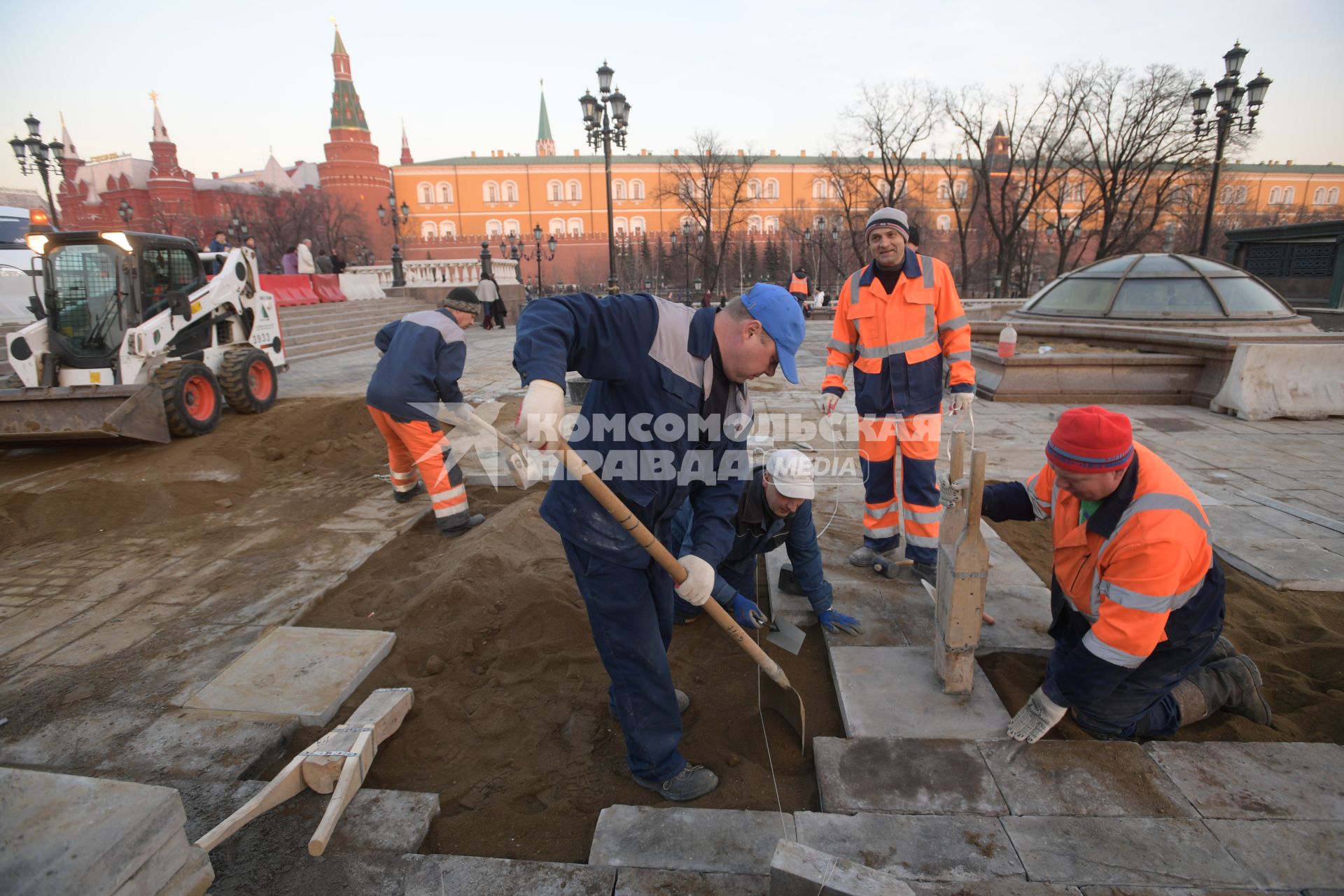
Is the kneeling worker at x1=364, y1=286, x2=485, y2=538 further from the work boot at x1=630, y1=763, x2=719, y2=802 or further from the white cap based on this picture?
the work boot at x1=630, y1=763, x2=719, y2=802

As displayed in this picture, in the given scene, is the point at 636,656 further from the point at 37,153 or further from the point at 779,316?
the point at 37,153

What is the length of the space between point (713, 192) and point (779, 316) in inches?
2096

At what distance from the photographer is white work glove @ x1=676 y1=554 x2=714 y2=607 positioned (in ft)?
7.48

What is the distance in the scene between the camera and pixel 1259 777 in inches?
84.9

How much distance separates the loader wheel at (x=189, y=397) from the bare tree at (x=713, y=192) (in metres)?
23.7

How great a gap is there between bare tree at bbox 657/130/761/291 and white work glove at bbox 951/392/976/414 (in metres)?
26.3

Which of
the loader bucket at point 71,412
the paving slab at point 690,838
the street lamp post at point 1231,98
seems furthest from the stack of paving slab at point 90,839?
the street lamp post at point 1231,98

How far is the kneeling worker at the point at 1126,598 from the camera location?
2.14 metres

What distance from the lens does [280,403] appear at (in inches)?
346

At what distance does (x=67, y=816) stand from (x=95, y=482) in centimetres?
562

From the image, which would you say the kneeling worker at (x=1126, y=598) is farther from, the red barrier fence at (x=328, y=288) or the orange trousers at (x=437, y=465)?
the red barrier fence at (x=328, y=288)

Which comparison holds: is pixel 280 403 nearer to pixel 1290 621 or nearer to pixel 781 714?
pixel 781 714

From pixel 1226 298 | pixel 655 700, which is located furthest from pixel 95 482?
pixel 1226 298

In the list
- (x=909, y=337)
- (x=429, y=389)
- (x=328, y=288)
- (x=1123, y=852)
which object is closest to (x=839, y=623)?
(x=1123, y=852)
